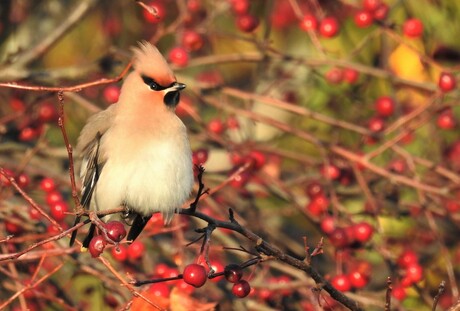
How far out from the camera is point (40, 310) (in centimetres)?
404

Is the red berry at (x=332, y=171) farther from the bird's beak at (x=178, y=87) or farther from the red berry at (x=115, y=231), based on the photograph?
the red berry at (x=115, y=231)

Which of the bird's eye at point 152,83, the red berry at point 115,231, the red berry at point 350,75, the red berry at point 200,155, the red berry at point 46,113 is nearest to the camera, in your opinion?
the red berry at point 115,231

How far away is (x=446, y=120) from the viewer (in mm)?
4914

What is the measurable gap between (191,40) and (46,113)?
83 centimetres

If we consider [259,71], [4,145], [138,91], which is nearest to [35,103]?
[4,145]

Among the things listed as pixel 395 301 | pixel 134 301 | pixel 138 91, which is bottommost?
pixel 395 301

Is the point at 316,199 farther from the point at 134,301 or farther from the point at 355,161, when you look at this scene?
the point at 134,301

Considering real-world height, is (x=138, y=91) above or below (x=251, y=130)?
above

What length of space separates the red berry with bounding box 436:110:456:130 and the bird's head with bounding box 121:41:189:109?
1715mm

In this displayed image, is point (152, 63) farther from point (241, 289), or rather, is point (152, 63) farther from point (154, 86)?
point (241, 289)

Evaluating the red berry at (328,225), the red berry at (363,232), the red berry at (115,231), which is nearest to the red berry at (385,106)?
Answer: the red berry at (328,225)

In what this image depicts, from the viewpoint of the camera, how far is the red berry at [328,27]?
493 cm

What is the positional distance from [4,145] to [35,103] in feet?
0.96

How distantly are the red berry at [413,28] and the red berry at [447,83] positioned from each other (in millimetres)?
559
